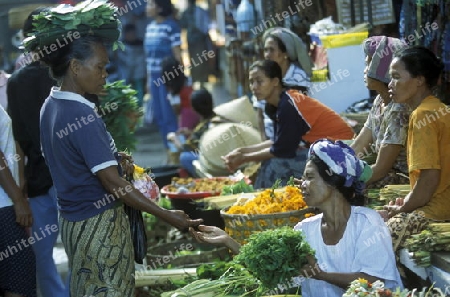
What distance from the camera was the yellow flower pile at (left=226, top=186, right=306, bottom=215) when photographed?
679 centimetres

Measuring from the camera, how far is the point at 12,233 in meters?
6.92

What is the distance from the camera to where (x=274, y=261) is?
502 cm

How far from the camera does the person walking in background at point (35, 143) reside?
24.8 feet

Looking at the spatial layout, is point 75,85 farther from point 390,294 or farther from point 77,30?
point 390,294

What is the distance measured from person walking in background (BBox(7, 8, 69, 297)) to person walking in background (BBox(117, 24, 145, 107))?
9.34 meters

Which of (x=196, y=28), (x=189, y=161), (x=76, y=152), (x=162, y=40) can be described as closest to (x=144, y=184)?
(x=76, y=152)

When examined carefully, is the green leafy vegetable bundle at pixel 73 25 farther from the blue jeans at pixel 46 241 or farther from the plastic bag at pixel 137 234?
the blue jeans at pixel 46 241

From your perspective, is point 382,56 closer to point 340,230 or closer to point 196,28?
point 340,230

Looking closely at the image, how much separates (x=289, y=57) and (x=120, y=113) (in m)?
2.05

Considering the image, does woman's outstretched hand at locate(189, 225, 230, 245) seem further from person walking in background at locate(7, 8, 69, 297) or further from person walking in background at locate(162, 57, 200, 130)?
person walking in background at locate(162, 57, 200, 130)

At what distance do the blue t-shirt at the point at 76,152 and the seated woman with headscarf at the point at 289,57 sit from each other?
4018mm

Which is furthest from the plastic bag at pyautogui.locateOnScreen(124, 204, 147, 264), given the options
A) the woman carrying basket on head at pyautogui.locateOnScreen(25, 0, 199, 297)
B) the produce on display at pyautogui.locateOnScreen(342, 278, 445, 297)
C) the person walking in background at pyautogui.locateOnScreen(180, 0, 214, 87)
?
the person walking in background at pyautogui.locateOnScreen(180, 0, 214, 87)

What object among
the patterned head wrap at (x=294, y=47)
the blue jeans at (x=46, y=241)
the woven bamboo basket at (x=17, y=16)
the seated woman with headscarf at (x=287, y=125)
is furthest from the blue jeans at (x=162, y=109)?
the blue jeans at (x=46, y=241)

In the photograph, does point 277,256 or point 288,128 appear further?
point 288,128
